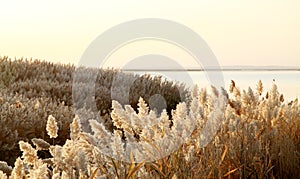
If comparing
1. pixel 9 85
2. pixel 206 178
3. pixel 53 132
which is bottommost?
pixel 206 178

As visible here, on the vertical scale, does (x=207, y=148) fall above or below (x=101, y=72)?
below

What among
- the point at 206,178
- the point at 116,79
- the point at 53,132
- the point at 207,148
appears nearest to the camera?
the point at 53,132

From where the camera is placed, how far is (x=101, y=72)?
1241 cm

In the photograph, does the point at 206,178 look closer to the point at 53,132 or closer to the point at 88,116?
the point at 53,132

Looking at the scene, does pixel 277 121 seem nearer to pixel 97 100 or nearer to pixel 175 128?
pixel 175 128

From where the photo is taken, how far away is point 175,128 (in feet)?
10.3

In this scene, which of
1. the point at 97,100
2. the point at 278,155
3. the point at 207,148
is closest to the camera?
the point at 207,148

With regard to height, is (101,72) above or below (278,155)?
above

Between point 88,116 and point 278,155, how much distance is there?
4267 mm

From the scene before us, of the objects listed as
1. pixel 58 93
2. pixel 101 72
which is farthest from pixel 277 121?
pixel 101 72

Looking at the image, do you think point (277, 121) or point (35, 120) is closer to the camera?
point (277, 121)

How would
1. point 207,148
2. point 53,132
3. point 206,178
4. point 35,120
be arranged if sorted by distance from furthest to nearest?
point 35,120
point 207,148
point 206,178
point 53,132

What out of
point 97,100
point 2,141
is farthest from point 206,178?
point 97,100

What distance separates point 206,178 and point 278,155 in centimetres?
108
